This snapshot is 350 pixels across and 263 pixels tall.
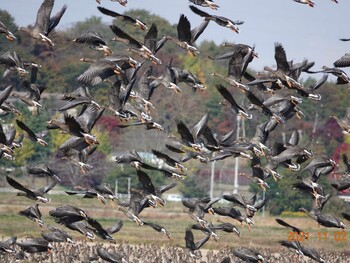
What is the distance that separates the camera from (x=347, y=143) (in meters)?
97.9

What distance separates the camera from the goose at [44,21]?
1081 inches

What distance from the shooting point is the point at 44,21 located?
27.9m

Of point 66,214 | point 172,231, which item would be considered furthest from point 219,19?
point 172,231

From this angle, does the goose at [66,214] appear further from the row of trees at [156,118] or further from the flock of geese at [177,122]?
the row of trees at [156,118]

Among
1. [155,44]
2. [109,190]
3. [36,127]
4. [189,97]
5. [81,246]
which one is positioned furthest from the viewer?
[189,97]

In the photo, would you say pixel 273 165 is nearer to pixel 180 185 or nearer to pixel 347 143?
pixel 180 185

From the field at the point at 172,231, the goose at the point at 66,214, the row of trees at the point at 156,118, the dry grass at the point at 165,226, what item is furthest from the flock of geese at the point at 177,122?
the row of trees at the point at 156,118

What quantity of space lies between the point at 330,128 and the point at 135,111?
7628 centimetres

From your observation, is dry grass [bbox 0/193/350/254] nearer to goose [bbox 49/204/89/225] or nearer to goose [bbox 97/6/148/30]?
goose [bbox 49/204/89/225]

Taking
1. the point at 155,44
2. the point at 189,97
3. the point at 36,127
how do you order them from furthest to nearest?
the point at 189,97
the point at 36,127
the point at 155,44

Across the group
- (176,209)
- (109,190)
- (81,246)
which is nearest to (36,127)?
(176,209)

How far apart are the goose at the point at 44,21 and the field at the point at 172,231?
636 inches

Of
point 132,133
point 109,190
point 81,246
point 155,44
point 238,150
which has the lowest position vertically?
point 132,133

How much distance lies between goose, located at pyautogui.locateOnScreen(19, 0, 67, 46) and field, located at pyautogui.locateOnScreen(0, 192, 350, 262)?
16.1 metres
